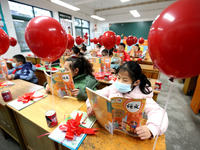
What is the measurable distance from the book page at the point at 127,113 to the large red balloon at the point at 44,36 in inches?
22.8

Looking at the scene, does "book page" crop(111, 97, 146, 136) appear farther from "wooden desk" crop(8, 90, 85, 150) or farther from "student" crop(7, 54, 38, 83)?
"student" crop(7, 54, 38, 83)

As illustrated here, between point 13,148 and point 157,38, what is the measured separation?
2287 millimetres

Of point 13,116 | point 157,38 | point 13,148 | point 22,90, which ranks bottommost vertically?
point 13,148

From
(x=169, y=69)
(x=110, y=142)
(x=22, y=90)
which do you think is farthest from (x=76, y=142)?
(x=22, y=90)

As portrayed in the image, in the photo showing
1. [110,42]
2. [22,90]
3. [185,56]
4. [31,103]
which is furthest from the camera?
[110,42]

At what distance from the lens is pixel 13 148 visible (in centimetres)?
151

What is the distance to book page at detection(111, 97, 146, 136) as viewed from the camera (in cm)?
59

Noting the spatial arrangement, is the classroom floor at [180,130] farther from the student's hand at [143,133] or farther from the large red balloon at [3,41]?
the large red balloon at [3,41]

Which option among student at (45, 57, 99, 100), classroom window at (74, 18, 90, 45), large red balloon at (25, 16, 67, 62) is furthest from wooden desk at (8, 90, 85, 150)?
classroom window at (74, 18, 90, 45)

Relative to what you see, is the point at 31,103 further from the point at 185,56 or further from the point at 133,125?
the point at 185,56

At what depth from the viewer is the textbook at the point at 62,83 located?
105 cm

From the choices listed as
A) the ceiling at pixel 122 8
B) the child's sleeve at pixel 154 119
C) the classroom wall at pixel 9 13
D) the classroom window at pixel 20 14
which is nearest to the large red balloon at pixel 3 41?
the child's sleeve at pixel 154 119

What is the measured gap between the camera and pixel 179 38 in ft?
1.13

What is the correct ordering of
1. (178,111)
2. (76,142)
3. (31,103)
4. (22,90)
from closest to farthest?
(76,142)
(31,103)
(22,90)
(178,111)
